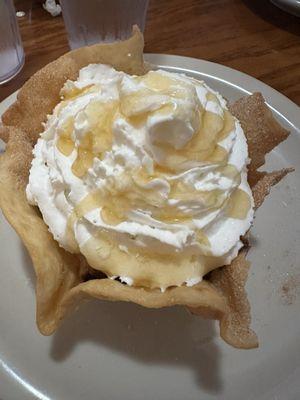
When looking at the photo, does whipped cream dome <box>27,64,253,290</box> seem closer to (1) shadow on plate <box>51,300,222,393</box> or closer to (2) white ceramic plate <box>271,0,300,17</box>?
(1) shadow on plate <box>51,300,222,393</box>

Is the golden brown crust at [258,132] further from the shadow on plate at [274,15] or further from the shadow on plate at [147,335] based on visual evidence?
the shadow on plate at [274,15]

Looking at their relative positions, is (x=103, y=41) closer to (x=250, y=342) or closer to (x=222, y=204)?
(x=222, y=204)

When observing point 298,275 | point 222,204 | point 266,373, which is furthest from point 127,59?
point 266,373

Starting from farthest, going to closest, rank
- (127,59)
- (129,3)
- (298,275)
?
(129,3) < (127,59) < (298,275)

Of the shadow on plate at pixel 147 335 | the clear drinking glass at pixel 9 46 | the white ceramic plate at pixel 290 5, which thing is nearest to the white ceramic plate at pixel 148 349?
the shadow on plate at pixel 147 335

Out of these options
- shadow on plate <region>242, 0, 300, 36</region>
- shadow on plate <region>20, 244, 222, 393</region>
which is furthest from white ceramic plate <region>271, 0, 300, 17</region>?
shadow on plate <region>20, 244, 222, 393</region>
